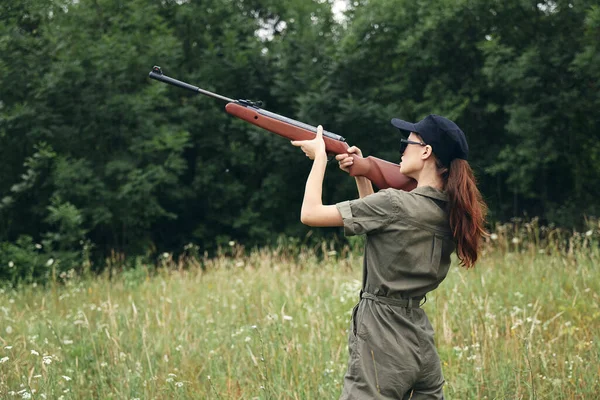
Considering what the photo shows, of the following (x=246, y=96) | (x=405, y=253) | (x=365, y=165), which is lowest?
(x=405, y=253)

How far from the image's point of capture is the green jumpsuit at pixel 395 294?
2748 millimetres

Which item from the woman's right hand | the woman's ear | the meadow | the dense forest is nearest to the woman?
the woman's ear

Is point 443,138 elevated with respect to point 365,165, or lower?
elevated

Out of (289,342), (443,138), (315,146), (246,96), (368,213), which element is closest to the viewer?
(368,213)

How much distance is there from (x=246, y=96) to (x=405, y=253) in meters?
16.6

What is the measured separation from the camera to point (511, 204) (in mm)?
16906

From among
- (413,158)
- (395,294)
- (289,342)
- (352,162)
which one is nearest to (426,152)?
(413,158)

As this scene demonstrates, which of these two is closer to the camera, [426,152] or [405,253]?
[405,253]

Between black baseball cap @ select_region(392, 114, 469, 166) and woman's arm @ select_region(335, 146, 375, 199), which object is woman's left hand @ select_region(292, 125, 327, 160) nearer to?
woman's arm @ select_region(335, 146, 375, 199)

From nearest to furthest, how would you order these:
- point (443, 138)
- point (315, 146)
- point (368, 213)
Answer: point (368, 213) → point (443, 138) → point (315, 146)

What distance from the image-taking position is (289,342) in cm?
457

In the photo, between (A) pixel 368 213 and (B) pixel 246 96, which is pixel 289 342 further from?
(B) pixel 246 96

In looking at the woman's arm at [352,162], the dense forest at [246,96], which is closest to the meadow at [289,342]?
the woman's arm at [352,162]

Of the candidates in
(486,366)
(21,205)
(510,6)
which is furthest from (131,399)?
(510,6)
